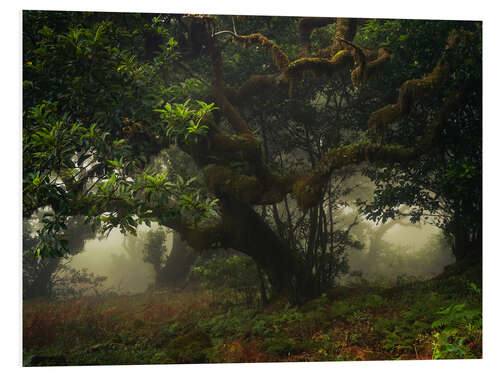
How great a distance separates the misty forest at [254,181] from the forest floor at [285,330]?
3cm

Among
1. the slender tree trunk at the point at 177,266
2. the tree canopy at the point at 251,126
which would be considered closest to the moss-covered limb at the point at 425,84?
the tree canopy at the point at 251,126


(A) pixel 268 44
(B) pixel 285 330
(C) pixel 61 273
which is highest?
(A) pixel 268 44

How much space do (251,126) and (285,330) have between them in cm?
326

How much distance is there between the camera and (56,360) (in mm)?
4352

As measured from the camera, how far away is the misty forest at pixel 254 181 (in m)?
4.19

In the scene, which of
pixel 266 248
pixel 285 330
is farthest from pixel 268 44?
pixel 285 330

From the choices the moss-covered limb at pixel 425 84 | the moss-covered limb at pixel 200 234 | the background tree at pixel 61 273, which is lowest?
the background tree at pixel 61 273

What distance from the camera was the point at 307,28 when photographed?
17.5 feet

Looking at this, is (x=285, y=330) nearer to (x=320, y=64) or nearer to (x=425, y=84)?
(x=320, y=64)

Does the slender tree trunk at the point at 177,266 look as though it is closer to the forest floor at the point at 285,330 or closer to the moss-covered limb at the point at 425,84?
the forest floor at the point at 285,330

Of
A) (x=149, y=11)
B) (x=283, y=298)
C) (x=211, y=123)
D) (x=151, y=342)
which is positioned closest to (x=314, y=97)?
(x=211, y=123)

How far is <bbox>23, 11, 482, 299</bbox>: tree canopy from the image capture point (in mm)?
4062
